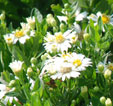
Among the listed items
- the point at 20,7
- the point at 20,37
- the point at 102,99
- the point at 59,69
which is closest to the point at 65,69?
the point at 59,69

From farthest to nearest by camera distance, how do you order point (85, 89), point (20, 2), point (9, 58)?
point (20, 2), point (9, 58), point (85, 89)

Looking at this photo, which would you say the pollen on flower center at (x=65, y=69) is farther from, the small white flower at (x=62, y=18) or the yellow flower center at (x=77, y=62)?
the small white flower at (x=62, y=18)

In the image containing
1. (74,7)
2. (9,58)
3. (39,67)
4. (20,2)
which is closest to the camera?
(39,67)

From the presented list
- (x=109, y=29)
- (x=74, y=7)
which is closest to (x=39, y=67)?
(x=109, y=29)

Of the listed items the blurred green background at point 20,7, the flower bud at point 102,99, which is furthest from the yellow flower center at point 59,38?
the blurred green background at point 20,7

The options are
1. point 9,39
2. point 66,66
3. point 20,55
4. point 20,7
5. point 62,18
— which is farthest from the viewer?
point 20,7

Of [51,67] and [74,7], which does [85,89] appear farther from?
[74,7]

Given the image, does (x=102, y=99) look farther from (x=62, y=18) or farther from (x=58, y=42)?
(x=62, y=18)
